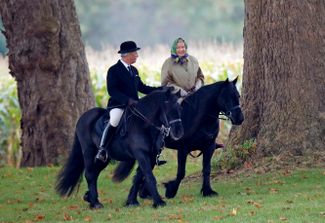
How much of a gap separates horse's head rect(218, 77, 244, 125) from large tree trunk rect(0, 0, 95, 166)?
742 cm

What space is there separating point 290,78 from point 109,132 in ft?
12.1

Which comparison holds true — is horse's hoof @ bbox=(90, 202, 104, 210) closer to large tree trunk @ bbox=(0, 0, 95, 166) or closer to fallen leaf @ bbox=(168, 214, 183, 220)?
fallen leaf @ bbox=(168, 214, 183, 220)

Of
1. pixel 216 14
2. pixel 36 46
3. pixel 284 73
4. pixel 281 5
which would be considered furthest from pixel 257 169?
pixel 216 14

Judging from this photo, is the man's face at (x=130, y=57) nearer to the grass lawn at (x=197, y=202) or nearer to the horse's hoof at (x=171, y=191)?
the horse's hoof at (x=171, y=191)

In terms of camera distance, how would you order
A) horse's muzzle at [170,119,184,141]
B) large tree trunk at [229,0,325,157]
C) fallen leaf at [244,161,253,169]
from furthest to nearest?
1. fallen leaf at [244,161,253,169]
2. large tree trunk at [229,0,325,157]
3. horse's muzzle at [170,119,184,141]

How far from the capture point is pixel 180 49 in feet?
52.2

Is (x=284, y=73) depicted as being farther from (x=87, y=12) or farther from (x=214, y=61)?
(x=87, y=12)

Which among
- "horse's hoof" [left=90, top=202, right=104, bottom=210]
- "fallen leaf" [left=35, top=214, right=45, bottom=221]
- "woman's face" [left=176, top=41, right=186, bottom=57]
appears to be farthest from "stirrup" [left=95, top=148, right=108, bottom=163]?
"woman's face" [left=176, top=41, right=186, bottom=57]

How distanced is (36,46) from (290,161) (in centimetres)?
711

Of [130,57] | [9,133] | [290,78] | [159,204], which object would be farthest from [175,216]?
[9,133]

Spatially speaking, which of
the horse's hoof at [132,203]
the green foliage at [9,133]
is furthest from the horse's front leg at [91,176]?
the green foliage at [9,133]

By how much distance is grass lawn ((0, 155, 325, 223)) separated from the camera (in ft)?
41.7

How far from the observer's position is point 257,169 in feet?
55.1

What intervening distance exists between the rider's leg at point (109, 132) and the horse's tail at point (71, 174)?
838mm
